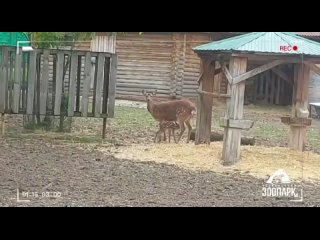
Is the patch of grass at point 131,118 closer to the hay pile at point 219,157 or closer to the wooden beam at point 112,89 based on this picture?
the wooden beam at point 112,89

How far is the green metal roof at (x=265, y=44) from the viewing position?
4.46 metres

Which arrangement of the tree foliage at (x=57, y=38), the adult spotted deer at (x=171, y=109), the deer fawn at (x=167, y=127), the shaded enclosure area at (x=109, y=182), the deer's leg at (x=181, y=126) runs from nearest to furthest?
the shaded enclosure area at (x=109, y=182) < the tree foliage at (x=57, y=38) < the adult spotted deer at (x=171, y=109) < the deer fawn at (x=167, y=127) < the deer's leg at (x=181, y=126)

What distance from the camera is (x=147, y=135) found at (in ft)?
16.4

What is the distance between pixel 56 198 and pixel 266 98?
1791 millimetres

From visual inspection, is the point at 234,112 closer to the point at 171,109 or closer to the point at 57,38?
the point at 171,109

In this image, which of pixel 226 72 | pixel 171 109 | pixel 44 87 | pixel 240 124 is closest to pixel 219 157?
pixel 240 124

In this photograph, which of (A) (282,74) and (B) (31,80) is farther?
(A) (282,74)

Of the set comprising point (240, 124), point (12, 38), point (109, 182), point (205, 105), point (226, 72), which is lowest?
point (109, 182)

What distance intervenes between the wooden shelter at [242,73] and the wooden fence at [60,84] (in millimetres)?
713

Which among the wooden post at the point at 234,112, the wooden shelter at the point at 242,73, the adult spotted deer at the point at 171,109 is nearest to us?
the wooden shelter at the point at 242,73

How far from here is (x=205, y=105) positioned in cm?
509

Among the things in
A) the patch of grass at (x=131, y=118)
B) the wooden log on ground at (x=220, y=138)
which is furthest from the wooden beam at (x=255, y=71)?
the patch of grass at (x=131, y=118)

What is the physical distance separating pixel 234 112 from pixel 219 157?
0.37 meters
